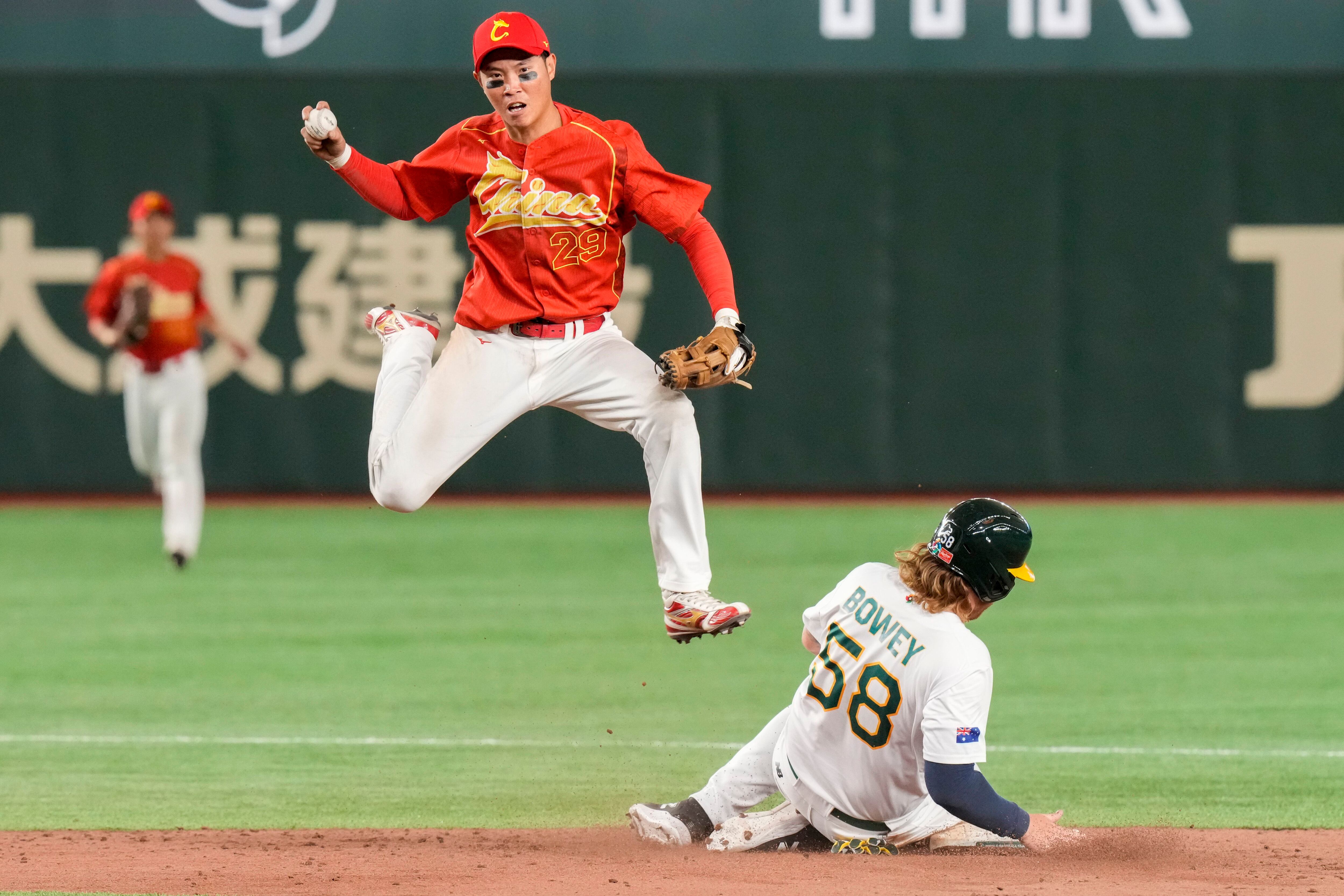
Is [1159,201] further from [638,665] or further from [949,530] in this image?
[949,530]

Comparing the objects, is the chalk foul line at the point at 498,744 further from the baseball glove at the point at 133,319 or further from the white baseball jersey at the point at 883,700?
the baseball glove at the point at 133,319

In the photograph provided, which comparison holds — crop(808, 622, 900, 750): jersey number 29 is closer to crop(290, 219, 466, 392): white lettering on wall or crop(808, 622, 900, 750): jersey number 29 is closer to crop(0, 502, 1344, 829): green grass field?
crop(0, 502, 1344, 829): green grass field

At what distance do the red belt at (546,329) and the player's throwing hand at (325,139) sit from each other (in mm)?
868

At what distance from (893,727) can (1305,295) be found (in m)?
12.3

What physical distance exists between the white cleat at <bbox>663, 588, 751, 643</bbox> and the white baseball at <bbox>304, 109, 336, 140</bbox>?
1910 mm

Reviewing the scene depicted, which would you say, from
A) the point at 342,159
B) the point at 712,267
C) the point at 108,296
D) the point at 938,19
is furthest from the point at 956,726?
the point at 938,19

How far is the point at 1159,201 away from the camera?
16.9 meters

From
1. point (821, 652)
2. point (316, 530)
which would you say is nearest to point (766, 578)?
point (316, 530)

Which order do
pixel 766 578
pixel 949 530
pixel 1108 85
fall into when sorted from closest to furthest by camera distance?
pixel 949 530
pixel 766 578
pixel 1108 85

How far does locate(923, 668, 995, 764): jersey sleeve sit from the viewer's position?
552cm

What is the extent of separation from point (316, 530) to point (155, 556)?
1.70 metres

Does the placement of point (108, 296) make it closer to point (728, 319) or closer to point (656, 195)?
point (656, 195)

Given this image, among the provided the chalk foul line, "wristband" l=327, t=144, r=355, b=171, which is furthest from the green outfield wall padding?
"wristband" l=327, t=144, r=355, b=171

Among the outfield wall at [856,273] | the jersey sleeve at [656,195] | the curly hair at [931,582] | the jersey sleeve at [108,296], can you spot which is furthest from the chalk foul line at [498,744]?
the outfield wall at [856,273]
